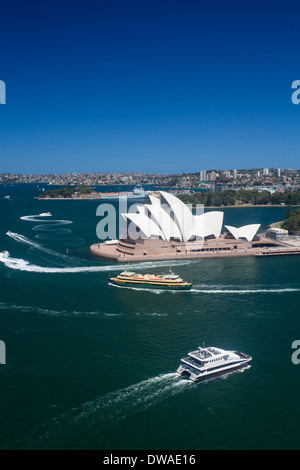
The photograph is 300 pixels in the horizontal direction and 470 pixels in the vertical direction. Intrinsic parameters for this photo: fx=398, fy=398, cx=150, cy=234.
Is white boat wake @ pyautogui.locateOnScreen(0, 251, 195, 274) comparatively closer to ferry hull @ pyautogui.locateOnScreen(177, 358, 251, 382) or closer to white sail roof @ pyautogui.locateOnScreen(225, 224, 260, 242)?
white sail roof @ pyautogui.locateOnScreen(225, 224, 260, 242)

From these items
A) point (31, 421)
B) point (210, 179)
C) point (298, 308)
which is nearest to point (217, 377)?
point (31, 421)

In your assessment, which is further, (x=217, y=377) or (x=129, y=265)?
(x=129, y=265)

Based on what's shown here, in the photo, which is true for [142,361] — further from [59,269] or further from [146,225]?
[146,225]

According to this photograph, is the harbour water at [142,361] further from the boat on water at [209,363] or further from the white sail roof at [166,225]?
the white sail roof at [166,225]

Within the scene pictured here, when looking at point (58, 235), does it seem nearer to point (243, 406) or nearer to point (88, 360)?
point (88, 360)

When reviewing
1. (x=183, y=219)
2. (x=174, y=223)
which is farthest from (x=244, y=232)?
(x=174, y=223)

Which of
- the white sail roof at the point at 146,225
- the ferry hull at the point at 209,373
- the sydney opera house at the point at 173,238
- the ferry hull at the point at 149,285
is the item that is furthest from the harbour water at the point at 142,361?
the white sail roof at the point at 146,225

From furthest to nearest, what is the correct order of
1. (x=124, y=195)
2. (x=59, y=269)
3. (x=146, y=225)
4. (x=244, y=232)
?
(x=124, y=195)
(x=244, y=232)
(x=146, y=225)
(x=59, y=269)
